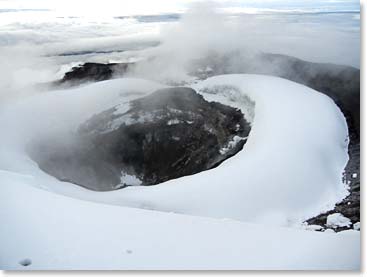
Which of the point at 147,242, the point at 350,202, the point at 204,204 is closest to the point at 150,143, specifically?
the point at 204,204

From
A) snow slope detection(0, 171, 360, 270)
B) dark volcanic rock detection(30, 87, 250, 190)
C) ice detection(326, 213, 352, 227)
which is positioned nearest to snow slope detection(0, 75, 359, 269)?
snow slope detection(0, 171, 360, 270)

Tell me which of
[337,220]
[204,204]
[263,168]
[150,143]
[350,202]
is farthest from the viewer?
[150,143]

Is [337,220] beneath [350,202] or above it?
beneath

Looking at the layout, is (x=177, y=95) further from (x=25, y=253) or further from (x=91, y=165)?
(x=25, y=253)

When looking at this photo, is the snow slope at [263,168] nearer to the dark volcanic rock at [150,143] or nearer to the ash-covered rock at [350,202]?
the ash-covered rock at [350,202]

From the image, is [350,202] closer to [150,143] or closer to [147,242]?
[147,242]

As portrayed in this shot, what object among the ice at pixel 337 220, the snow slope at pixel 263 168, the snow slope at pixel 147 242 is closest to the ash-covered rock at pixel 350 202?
the ice at pixel 337 220

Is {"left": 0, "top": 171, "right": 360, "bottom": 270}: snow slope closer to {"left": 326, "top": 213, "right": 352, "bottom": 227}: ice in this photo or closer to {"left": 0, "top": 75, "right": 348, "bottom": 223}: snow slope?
{"left": 326, "top": 213, "right": 352, "bottom": 227}: ice

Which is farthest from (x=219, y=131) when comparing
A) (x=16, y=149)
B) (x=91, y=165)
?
(x=16, y=149)
